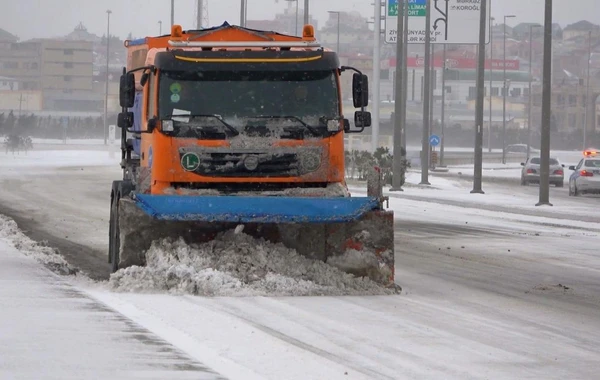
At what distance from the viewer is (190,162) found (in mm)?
13461

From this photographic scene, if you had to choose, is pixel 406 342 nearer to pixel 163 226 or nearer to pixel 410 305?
pixel 410 305

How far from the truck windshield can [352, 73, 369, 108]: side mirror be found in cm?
52

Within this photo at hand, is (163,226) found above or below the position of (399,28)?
below

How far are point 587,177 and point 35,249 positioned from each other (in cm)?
3251

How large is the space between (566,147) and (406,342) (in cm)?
12715

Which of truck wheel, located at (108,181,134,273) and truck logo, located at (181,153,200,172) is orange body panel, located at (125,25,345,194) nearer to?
truck logo, located at (181,153,200,172)

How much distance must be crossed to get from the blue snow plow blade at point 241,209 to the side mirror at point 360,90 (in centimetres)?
181

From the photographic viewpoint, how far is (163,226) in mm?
13297

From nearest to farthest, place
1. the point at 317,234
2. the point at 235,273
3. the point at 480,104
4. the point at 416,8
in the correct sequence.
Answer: the point at 235,273 → the point at 317,234 → the point at 480,104 → the point at 416,8

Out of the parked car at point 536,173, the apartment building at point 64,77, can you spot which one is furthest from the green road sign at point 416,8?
the apartment building at point 64,77

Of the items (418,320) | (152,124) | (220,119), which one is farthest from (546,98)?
(418,320)

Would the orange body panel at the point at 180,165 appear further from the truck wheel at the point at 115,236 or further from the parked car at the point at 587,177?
the parked car at the point at 587,177

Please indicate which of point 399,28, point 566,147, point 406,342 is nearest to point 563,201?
point 399,28

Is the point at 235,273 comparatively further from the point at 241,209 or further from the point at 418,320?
the point at 418,320
